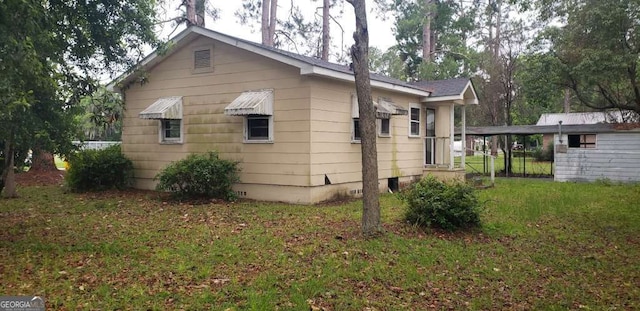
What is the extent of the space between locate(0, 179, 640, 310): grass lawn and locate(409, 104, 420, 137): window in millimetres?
5673

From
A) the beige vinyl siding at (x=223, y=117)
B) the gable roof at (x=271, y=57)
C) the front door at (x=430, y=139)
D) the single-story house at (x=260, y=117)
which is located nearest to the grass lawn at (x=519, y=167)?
the front door at (x=430, y=139)

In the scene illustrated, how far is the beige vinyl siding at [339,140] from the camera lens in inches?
407

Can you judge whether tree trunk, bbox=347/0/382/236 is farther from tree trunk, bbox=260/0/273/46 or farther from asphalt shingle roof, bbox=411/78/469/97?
tree trunk, bbox=260/0/273/46

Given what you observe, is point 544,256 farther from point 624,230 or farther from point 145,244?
point 145,244

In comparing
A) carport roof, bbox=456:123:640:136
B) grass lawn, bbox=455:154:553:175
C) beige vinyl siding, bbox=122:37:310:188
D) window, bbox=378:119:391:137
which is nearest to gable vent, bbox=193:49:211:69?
beige vinyl siding, bbox=122:37:310:188

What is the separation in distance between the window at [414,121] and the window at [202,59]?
266 inches

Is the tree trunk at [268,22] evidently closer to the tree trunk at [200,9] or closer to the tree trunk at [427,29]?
the tree trunk at [200,9]

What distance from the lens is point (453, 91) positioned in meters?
14.5

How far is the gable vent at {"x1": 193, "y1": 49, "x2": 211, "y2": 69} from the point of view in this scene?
11.7 m

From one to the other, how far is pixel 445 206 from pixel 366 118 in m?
2.05

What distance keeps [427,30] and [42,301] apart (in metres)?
26.8

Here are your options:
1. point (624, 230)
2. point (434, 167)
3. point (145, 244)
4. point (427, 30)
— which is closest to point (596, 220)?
point (624, 230)

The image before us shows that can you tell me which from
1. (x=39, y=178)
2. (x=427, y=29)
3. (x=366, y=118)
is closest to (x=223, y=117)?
(x=366, y=118)

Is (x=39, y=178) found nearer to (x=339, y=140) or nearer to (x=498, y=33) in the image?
(x=339, y=140)
